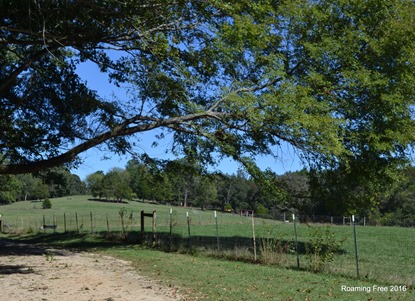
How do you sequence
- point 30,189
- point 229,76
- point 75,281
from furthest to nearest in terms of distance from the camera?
point 30,189, point 229,76, point 75,281

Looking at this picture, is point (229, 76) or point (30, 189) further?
point (30, 189)

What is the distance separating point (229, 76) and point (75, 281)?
802 cm

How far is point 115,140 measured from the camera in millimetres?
17953

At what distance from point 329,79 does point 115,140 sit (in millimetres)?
8452

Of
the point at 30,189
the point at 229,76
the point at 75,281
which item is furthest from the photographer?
the point at 30,189

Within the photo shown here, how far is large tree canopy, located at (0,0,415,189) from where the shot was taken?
11500 millimetres

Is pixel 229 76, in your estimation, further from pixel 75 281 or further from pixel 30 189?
pixel 30 189

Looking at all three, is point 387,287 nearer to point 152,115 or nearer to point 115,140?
point 152,115

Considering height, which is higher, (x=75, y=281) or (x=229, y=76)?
(x=229, y=76)

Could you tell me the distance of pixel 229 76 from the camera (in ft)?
51.1

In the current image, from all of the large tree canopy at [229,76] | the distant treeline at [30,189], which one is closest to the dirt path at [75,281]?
the large tree canopy at [229,76]

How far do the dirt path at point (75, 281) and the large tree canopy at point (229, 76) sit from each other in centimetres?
323

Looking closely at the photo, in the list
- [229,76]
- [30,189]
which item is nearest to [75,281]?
[229,76]

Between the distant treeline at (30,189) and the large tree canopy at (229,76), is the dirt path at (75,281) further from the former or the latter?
the distant treeline at (30,189)
